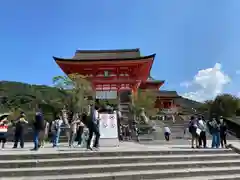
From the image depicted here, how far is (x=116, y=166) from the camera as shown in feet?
26.3

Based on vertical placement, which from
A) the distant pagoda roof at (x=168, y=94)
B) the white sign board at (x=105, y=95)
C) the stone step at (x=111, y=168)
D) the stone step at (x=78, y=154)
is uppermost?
the distant pagoda roof at (x=168, y=94)

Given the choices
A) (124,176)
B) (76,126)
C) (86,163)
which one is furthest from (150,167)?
(76,126)

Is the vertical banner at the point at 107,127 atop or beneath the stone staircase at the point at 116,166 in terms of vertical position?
atop

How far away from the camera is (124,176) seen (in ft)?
24.5

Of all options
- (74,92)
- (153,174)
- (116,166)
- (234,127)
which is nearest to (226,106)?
(234,127)

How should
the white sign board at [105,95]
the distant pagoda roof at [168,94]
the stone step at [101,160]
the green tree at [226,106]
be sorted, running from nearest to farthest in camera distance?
1. the stone step at [101,160]
2. the white sign board at [105,95]
3. the green tree at [226,106]
4. the distant pagoda roof at [168,94]

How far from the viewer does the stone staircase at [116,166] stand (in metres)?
7.38

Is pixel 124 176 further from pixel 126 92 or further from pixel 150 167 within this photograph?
pixel 126 92

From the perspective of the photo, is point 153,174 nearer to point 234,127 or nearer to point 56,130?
point 56,130

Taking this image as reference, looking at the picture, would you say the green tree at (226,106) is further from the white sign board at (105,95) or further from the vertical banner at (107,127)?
the vertical banner at (107,127)

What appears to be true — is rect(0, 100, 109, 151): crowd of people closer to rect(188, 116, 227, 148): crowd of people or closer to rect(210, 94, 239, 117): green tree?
rect(188, 116, 227, 148): crowd of people

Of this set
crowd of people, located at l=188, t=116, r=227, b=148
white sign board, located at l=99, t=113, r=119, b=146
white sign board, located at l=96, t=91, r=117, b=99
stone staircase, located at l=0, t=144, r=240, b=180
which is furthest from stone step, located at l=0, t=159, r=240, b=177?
white sign board, located at l=96, t=91, r=117, b=99

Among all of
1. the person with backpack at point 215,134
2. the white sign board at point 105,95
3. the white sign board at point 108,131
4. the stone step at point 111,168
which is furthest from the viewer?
the white sign board at point 105,95

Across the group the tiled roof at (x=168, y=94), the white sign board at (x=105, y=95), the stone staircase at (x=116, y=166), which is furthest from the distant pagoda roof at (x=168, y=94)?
the stone staircase at (x=116, y=166)
